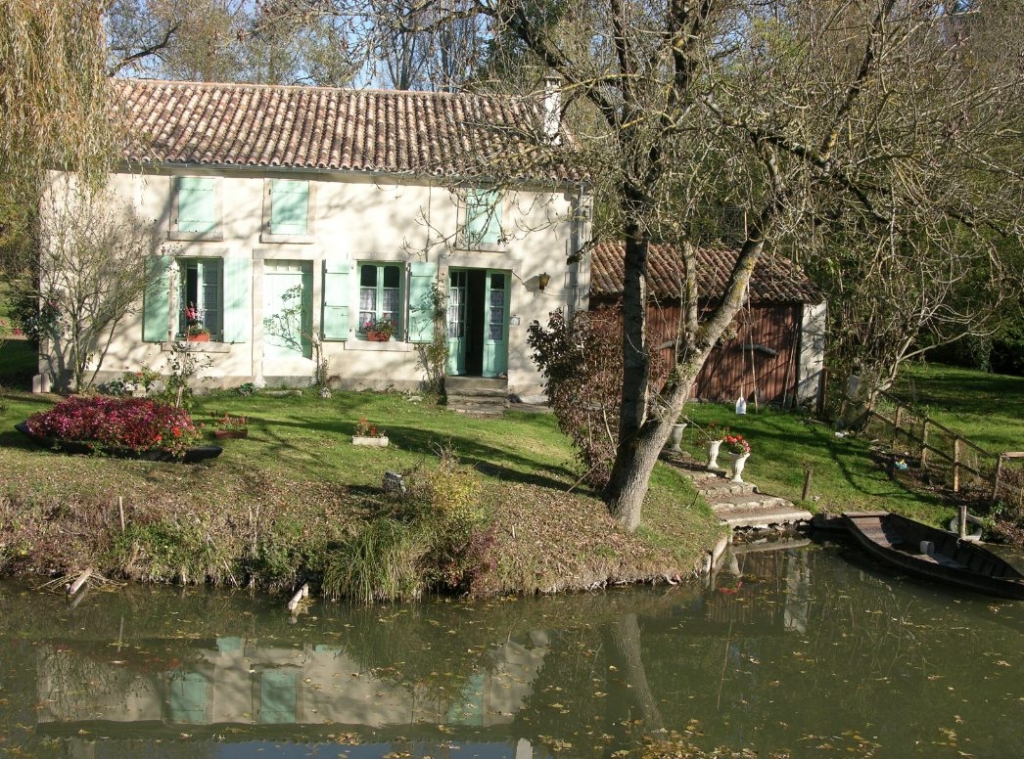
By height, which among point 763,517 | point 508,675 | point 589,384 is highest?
point 589,384

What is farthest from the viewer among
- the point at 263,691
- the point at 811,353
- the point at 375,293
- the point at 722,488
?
the point at 811,353

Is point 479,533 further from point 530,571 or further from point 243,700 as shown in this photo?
point 243,700

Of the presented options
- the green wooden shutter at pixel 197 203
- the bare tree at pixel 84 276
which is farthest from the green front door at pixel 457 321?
the bare tree at pixel 84 276

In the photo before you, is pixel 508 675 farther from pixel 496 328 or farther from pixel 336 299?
pixel 496 328

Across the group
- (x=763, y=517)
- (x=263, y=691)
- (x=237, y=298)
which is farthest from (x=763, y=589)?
(x=237, y=298)

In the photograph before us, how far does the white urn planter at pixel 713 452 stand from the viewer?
16203mm

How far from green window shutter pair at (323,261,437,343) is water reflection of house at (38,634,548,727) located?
34.1 ft

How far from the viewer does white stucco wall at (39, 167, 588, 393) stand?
19250mm

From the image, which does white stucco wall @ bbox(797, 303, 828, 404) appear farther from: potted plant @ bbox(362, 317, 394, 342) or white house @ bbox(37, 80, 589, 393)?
potted plant @ bbox(362, 317, 394, 342)

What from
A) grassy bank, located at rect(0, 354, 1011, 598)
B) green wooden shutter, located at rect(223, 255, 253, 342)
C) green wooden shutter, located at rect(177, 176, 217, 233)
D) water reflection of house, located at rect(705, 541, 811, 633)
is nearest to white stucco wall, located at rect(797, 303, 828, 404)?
water reflection of house, located at rect(705, 541, 811, 633)

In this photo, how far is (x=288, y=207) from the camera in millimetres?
19531

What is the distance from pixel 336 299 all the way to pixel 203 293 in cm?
251

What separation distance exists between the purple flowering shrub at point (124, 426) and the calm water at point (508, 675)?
219cm

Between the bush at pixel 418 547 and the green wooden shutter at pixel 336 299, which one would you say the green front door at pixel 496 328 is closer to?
the green wooden shutter at pixel 336 299
